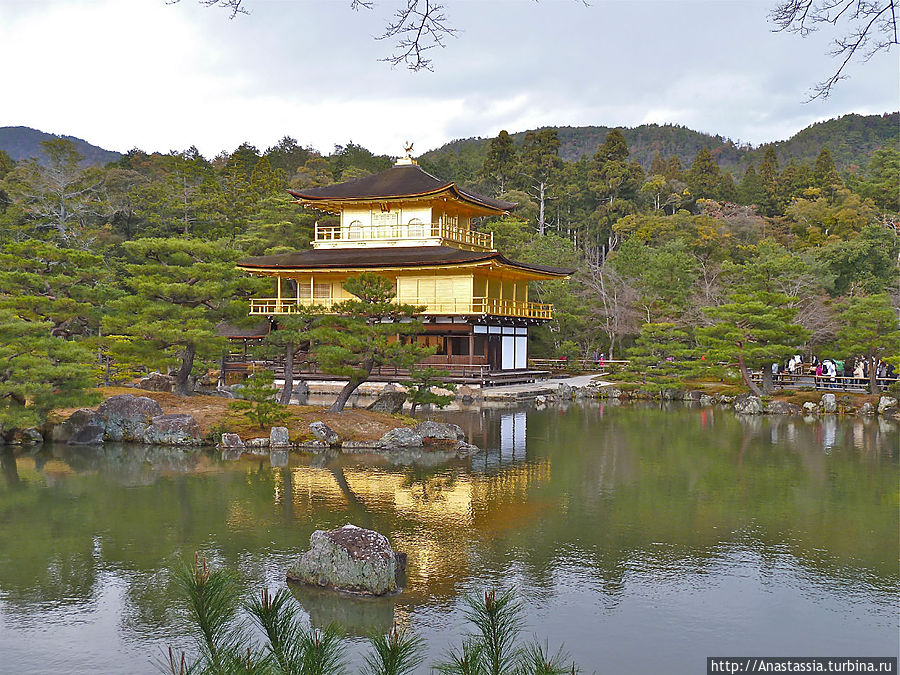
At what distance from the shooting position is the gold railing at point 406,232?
31125 millimetres

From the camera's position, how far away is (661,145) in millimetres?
107000

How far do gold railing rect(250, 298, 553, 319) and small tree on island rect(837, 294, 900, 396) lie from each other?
1167cm

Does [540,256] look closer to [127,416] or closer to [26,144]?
[127,416]

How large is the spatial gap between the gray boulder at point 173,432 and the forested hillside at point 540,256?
5.43 ft

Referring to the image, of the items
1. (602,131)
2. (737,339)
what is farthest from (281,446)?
(602,131)

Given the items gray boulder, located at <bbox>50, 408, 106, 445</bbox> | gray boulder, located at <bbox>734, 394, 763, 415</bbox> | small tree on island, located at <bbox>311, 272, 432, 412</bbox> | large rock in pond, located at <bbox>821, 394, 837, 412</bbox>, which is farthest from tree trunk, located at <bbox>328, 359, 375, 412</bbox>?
large rock in pond, located at <bbox>821, 394, 837, 412</bbox>

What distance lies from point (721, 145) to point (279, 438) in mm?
101798

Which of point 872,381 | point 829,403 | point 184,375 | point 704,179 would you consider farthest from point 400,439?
point 704,179

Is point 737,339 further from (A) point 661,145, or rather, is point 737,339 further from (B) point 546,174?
(A) point 661,145

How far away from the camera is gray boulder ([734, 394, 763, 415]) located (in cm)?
2298

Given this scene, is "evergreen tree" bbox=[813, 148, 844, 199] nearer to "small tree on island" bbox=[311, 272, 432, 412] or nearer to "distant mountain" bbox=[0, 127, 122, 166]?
"small tree on island" bbox=[311, 272, 432, 412]

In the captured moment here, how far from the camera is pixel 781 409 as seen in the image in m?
23.0

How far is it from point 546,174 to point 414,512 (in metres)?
48.7

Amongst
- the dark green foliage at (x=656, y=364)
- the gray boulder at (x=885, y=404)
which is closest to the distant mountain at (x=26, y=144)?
the dark green foliage at (x=656, y=364)
